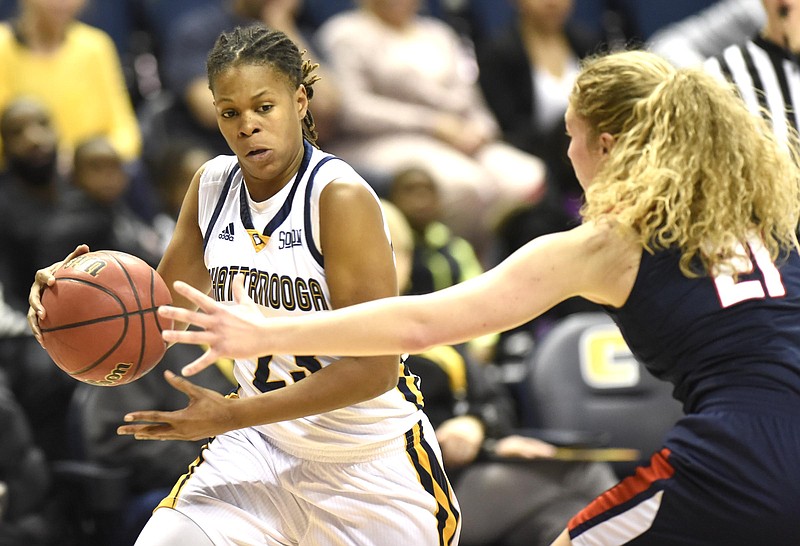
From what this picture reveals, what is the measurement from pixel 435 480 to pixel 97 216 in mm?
3371

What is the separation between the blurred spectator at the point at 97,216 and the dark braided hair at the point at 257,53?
291 cm

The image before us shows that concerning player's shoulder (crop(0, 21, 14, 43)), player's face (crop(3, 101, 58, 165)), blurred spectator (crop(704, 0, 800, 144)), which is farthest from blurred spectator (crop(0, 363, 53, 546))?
blurred spectator (crop(704, 0, 800, 144))

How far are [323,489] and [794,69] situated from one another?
105 inches

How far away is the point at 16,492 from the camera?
4996mm

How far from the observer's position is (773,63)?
4.70m

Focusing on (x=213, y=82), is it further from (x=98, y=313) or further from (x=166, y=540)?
(x=166, y=540)

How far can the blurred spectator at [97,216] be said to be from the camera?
5941mm

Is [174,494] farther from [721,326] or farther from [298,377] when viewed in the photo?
[721,326]

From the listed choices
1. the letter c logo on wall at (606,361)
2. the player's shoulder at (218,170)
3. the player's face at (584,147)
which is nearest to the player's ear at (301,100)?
the player's shoulder at (218,170)

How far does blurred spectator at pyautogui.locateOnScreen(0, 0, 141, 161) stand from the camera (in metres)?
6.73

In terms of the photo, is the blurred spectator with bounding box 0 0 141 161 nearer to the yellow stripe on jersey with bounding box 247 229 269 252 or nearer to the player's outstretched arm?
the yellow stripe on jersey with bounding box 247 229 269 252

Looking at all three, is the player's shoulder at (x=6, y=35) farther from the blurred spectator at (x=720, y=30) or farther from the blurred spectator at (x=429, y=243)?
the blurred spectator at (x=720, y=30)

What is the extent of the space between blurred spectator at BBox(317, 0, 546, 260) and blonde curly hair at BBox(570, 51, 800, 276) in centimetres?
427

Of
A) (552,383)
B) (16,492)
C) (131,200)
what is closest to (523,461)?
(552,383)
